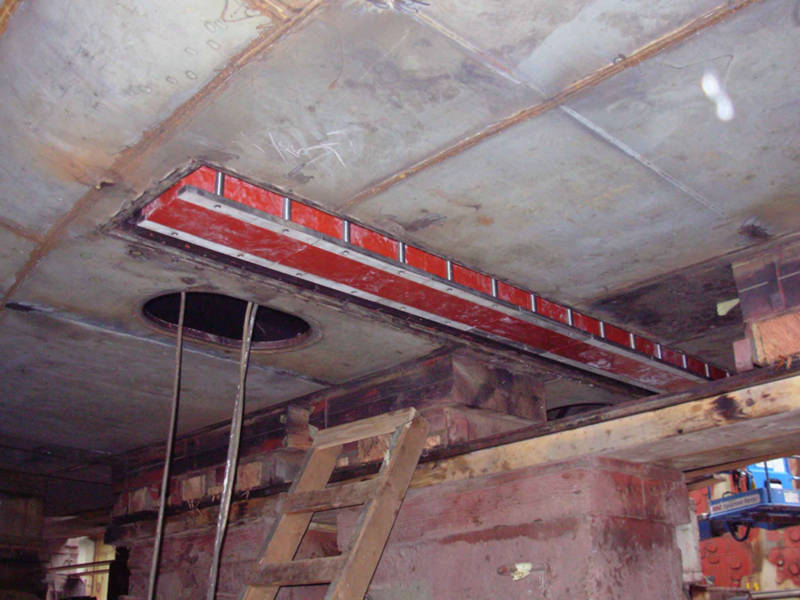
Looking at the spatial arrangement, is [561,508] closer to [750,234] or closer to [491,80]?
[750,234]

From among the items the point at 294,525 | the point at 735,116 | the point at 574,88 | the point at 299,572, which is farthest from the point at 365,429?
the point at 735,116

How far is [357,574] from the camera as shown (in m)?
2.77

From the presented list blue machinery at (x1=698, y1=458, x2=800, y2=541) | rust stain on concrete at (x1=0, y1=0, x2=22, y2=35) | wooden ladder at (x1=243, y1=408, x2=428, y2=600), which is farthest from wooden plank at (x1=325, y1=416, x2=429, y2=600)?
blue machinery at (x1=698, y1=458, x2=800, y2=541)

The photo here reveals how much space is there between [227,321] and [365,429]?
1137mm

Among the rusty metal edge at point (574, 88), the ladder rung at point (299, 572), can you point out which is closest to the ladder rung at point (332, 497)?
the ladder rung at point (299, 572)

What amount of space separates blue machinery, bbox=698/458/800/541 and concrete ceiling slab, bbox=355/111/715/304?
4.38 m

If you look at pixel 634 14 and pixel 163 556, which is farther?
pixel 163 556

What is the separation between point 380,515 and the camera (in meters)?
2.96

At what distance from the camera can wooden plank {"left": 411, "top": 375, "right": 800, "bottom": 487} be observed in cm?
244

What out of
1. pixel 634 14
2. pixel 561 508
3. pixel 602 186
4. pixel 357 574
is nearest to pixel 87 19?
pixel 634 14

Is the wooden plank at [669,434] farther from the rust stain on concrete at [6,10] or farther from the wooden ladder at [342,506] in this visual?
the rust stain on concrete at [6,10]

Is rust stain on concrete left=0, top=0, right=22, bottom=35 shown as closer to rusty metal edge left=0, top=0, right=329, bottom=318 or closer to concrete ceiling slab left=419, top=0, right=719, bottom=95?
rusty metal edge left=0, top=0, right=329, bottom=318

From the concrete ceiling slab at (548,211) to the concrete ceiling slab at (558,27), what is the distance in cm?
26

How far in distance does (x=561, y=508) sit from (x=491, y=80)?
5.56 feet
